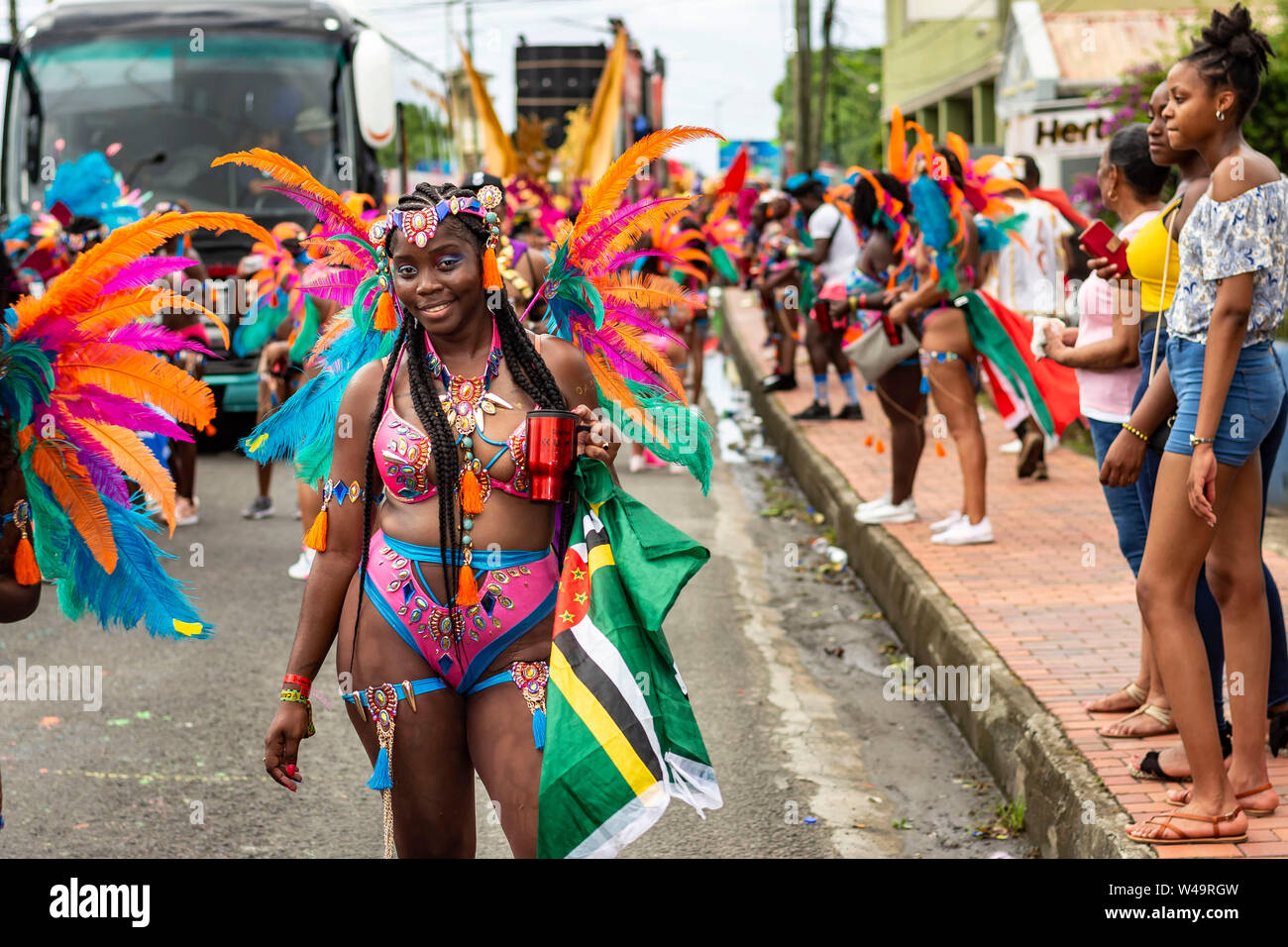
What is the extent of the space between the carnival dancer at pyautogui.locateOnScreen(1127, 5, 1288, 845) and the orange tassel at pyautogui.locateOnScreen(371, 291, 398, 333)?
2.12 metres

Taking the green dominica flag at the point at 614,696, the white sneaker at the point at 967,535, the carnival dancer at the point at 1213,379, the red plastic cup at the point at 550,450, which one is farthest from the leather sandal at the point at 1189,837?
the white sneaker at the point at 967,535

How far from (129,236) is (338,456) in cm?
71

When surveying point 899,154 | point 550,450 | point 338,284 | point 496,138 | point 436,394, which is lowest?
point 550,450

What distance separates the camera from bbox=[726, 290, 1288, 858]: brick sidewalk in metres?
4.74

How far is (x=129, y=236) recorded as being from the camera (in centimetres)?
358

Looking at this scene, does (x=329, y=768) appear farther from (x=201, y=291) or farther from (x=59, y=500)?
(x=201, y=291)

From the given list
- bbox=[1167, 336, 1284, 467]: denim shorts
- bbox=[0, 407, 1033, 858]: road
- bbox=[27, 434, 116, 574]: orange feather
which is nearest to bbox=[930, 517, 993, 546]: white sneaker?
bbox=[0, 407, 1033, 858]: road

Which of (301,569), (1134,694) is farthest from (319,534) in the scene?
(301,569)

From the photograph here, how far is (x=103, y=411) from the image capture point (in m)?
3.65

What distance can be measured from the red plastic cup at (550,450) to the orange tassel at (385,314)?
508mm

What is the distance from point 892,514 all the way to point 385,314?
594 centimetres

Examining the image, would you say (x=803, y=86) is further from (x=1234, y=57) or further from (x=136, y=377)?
(x=136, y=377)

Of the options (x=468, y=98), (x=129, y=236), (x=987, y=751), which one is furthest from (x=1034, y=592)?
(x=468, y=98)

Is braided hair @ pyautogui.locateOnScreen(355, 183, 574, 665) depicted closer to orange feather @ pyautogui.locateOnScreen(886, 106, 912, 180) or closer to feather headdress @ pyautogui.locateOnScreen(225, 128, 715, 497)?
feather headdress @ pyautogui.locateOnScreen(225, 128, 715, 497)
